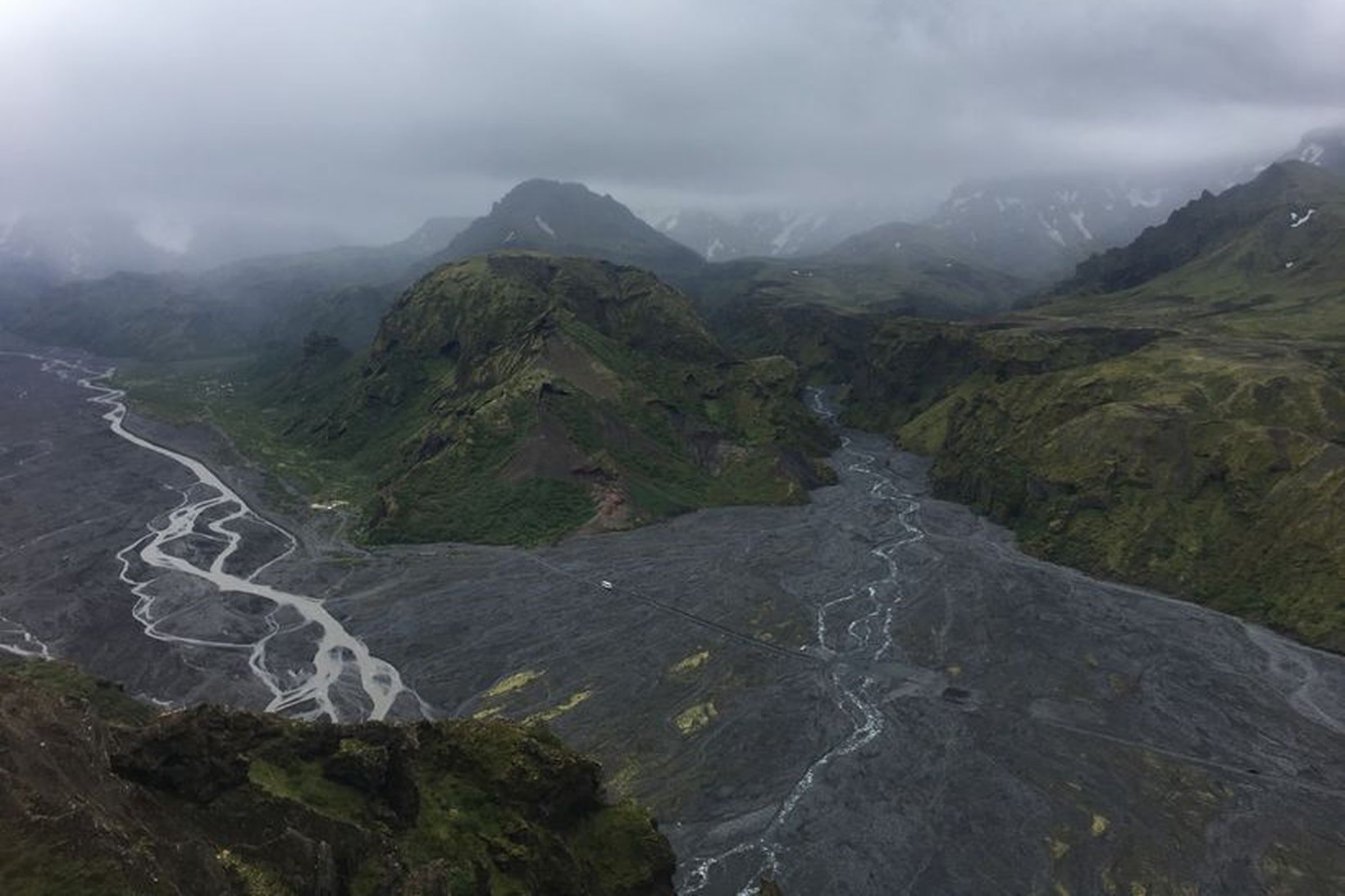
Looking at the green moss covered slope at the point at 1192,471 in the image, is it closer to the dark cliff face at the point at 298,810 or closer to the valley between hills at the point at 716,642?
the valley between hills at the point at 716,642

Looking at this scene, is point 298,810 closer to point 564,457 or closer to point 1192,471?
point 564,457

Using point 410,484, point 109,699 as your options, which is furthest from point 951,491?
point 109,699

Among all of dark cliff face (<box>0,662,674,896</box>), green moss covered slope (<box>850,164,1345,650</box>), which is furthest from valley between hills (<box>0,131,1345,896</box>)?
green moss covered slope (<box>850,164,1345,650</box>)

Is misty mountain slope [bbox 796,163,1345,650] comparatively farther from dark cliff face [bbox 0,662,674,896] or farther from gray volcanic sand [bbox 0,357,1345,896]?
dark cliff face [bbox 0,662,674,896]

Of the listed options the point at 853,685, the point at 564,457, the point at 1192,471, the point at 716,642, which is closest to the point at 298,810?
the point at 853,685

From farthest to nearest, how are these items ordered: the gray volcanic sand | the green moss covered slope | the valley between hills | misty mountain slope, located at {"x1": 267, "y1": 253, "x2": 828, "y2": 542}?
1. misty mountain slope, located at {"x1": 267, "y1": 253, "x2": 828, "y2": 542}
2. the green moss covered slope
3. the gray volcanic sand
4. the valley between hills

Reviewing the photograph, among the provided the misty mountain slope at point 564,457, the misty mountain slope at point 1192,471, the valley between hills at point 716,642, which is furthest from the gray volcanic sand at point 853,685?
the misty mountain slope at point 564,457
